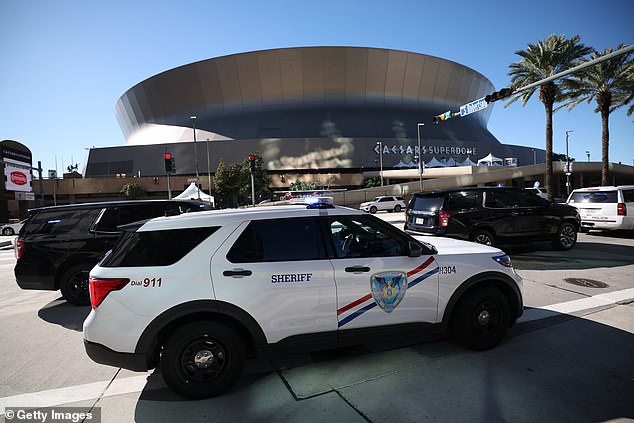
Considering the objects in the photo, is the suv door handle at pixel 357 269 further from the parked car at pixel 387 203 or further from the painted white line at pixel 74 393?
the parked car at pixel 387 203

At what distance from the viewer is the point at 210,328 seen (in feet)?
10.0

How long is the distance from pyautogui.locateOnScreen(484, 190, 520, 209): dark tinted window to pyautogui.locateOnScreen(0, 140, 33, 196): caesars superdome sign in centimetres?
3845

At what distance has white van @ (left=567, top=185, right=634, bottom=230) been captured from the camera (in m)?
10.8

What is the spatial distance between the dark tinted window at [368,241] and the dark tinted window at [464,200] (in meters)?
5.18

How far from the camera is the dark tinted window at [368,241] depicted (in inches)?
139

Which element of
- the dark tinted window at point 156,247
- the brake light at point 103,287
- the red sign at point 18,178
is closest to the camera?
the brake light at point 103,287

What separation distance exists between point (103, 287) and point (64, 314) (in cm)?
404

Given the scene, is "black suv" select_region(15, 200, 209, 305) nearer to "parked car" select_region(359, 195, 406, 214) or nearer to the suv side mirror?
the suv side mirror

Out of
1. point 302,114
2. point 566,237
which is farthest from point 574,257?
point 302,114

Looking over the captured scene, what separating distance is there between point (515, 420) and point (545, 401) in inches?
17.8

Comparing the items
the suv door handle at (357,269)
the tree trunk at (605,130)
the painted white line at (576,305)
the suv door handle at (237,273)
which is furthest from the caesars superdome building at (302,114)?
the suv door handle at (237,273)

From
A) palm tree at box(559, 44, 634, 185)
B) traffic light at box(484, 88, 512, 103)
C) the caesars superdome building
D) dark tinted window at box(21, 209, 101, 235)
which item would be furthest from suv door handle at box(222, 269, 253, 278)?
the caesars superdome building

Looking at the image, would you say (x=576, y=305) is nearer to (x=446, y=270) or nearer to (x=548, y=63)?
(x=446, y=270)

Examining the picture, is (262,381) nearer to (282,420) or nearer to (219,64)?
(282,420)
